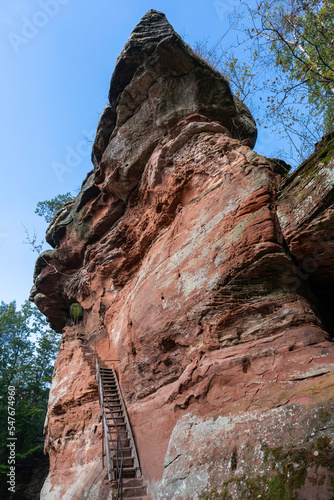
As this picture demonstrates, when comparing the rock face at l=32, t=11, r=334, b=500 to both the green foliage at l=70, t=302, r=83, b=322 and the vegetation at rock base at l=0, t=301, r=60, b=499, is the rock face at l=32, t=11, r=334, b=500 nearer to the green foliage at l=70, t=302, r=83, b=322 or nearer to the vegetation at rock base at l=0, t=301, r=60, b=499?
the green foliage at l=70, t=302, r=83, b=322

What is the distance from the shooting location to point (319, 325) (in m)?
5.36

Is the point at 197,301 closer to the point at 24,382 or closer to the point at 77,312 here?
the point at 77,312

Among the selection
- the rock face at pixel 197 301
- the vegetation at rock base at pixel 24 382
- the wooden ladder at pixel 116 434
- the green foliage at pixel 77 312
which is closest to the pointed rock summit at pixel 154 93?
the rock face at pixel 197 301

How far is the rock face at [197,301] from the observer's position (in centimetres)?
439

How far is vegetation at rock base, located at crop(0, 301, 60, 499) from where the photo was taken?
20.7 meters

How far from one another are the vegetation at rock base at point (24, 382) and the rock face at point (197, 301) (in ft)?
39.0

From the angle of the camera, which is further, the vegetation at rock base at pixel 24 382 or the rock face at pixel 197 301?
the vegetation at rock base at pixel 24 382

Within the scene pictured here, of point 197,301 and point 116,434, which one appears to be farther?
point 116,434

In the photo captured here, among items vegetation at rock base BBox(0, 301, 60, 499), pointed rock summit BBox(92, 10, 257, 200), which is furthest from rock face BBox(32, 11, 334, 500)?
vegetation at rock base BBox(0, 301, 60, 499)

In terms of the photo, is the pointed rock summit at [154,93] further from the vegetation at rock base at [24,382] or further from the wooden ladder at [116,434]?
the vegetation at rock base at [24,382]

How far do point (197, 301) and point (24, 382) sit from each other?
23.5 metres

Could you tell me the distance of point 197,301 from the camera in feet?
22.3

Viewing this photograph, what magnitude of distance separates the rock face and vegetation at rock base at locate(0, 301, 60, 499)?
1188 cm

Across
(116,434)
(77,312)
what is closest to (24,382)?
(77,312)
